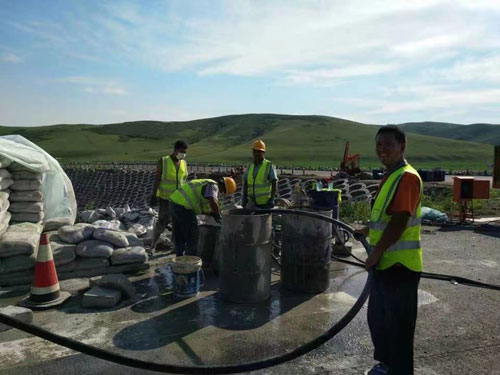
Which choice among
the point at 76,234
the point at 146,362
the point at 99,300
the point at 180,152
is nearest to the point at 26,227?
the point at 76,234

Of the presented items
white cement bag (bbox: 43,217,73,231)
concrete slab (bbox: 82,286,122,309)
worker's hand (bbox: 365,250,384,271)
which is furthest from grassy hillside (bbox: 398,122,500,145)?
worker's hand (bbox: 365,250,384,271)

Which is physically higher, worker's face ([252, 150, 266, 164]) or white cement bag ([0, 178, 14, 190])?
worker's face ([252, 150, 266, 164])

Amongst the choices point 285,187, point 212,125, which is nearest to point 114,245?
point 285,187

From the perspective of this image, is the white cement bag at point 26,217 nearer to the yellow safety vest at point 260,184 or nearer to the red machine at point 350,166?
the yellow safety vest at point 260,184

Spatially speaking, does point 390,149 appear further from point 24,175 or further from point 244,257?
point 24,175

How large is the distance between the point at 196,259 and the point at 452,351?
2.98 m

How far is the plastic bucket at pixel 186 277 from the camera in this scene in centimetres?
518

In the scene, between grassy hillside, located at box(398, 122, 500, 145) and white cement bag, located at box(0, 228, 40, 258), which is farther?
grassy hillside, located at box(398, 122, 500, 145)

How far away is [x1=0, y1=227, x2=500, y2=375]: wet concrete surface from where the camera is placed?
369 cm

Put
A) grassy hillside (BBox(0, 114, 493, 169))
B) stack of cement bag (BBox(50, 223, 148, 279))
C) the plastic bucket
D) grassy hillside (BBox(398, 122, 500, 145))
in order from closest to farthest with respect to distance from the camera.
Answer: the plastic bucket, stack of cement bag (BBox(50, 223, 148, 279)), grassy hillside (BBox(0, 114, 493, 169)), grassy hillside (BBox(398, 122, 500, 145))

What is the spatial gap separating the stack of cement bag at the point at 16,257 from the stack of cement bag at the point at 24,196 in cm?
136

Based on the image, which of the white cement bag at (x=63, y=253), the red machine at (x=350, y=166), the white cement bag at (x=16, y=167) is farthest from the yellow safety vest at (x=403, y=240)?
the red machine at (x=350, y=166)

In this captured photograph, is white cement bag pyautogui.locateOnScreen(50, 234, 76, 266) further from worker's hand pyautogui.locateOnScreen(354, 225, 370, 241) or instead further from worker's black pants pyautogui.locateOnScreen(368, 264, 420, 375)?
worker's black pants pyautogui.locateOnScreen(368, 264, 420, 375)

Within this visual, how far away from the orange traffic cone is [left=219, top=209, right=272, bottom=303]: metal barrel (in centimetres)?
196
